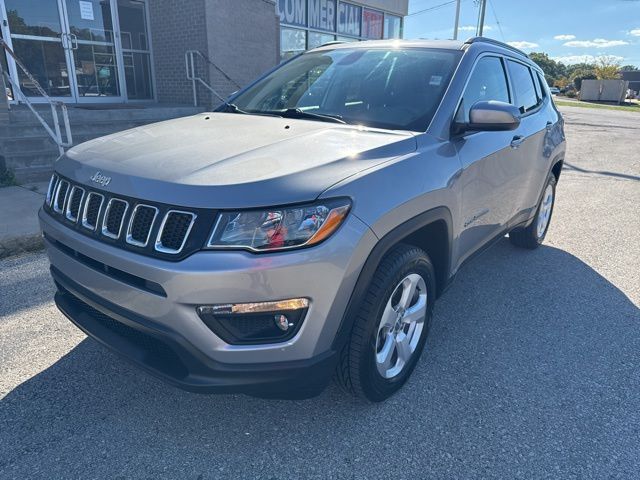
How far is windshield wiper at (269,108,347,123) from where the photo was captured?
2969 mm

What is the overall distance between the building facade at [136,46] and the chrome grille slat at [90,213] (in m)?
7.93

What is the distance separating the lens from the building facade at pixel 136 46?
892 centimetres

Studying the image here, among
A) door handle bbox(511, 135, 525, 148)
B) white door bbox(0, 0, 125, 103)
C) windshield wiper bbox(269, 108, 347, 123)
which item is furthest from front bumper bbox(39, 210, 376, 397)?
white door bbox(0, 0, 125, 103)

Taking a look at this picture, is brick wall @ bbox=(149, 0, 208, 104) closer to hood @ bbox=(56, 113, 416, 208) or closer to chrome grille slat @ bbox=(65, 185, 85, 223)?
hood @ bbox=(56, 113, 416, 208)

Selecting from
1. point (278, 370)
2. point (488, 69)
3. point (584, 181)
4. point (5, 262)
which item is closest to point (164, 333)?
point (278, 370)

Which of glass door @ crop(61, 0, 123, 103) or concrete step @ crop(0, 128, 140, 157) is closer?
concrete step @ crop(0, 128, 140, 157)

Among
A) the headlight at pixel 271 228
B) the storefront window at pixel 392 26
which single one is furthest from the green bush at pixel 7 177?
the storefront window at pixel 392 26

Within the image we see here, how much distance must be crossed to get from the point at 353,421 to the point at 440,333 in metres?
1.12

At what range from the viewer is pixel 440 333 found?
3348 mm

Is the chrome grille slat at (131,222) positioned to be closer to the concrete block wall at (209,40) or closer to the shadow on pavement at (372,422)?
the shadow on pavement at (372,422)

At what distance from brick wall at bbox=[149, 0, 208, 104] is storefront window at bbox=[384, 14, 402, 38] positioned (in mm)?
9503

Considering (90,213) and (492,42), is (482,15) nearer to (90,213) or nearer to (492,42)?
(492,42)

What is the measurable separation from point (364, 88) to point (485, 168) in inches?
36.9

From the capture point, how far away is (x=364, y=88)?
3.25 m
